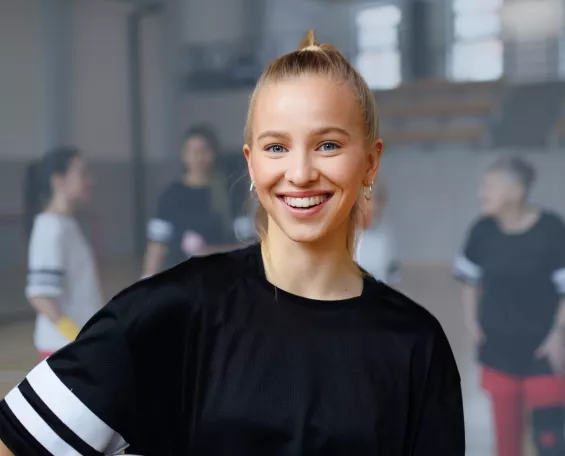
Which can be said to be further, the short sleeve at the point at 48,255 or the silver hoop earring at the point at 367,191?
the short sleeve at the point at 48,255

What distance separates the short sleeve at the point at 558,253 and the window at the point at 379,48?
0.76 meters

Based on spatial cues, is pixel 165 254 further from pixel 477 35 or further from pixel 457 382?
pixel 457 382

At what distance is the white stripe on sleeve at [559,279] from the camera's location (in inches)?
90.5

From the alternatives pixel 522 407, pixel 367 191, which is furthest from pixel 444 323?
pixel 367 191

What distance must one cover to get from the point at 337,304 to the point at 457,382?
136 millimetres

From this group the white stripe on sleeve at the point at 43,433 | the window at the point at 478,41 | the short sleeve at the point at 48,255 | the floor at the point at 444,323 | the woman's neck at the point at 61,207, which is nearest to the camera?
the white stripe on sleeve at the point at 43,433

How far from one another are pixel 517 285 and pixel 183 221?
109cm

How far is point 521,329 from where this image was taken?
2.35 metres

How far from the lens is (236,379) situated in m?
0.63

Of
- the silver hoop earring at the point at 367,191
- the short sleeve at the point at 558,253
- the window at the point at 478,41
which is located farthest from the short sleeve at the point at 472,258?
the silver hoop earring at the point at 367,191

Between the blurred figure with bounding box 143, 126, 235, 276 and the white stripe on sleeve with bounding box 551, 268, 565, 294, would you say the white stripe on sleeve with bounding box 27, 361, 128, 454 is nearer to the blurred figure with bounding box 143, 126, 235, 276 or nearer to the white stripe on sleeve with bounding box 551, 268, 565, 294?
the blurred figure with bounding box 143, 126, 235, 276

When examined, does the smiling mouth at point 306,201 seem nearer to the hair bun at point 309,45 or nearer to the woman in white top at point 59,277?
the hair bun at point 309,45

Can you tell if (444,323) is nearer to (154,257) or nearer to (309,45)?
(154,257)

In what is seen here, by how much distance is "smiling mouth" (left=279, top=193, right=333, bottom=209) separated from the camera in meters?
0.65
